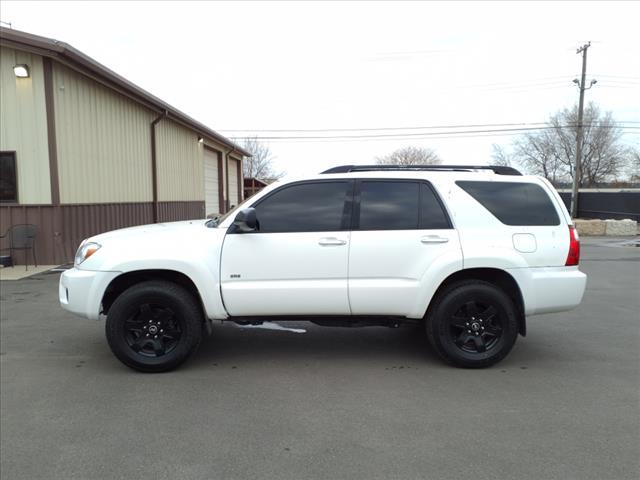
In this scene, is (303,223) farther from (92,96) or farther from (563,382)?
(92,96)

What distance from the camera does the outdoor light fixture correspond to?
10695 mm

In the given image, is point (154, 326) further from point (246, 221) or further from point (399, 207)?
point (399, 207)

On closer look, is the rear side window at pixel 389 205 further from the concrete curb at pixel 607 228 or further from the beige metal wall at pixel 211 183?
the concrete curb at pixel 607 228

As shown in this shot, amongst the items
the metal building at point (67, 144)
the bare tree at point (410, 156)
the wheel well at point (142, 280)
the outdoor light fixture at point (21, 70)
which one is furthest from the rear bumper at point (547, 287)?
the bare tree at point (410, 156)

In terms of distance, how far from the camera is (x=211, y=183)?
25781 mm

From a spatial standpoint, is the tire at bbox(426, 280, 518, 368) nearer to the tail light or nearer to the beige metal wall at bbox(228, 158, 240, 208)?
the tail light

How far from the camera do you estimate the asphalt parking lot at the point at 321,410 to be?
10.2 feet

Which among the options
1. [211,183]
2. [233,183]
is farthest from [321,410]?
[233,183]

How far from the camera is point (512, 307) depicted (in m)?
4.73

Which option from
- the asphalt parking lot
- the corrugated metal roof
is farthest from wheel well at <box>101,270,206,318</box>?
the corrugated metal roof

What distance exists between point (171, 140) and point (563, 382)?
54.4 feet

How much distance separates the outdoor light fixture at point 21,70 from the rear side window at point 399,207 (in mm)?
9488

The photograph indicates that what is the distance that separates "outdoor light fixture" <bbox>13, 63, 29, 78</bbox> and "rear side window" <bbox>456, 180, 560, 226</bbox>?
33.4 feet

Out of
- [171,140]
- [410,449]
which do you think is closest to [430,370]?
[410,449]
